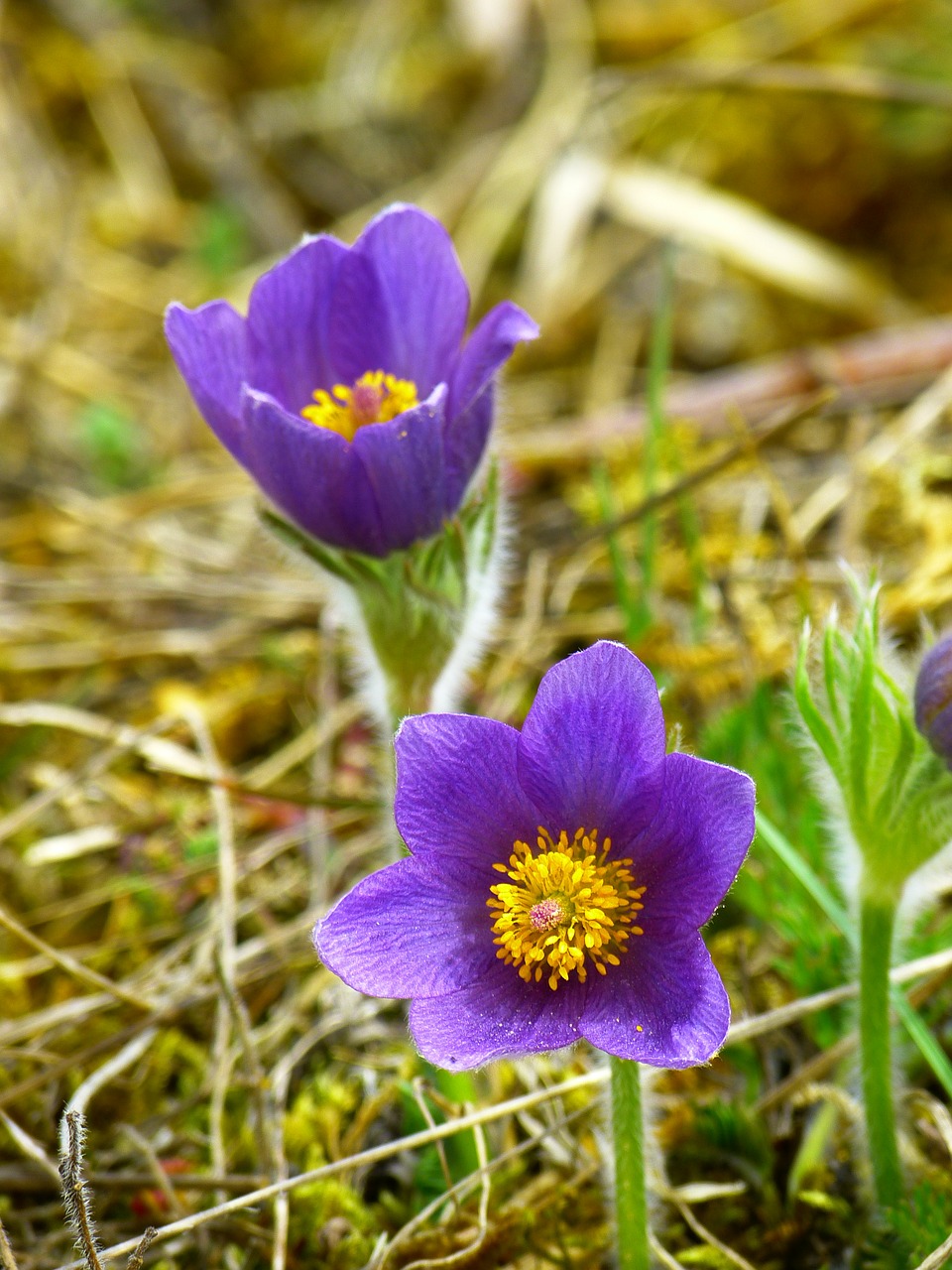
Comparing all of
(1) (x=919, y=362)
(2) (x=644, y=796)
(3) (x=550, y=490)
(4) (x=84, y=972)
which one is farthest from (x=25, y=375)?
(2) (x=644, y=796)

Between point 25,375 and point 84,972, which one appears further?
point 25,375

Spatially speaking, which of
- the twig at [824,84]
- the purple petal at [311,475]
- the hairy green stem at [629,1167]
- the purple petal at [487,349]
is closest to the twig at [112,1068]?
the hairy green stem at [629,1167]

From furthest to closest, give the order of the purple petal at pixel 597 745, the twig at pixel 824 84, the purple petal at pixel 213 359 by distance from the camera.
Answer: the twig at pixel 824 84 → the purple petal at pixel 213 359 → the purple petal at pixel 597 745

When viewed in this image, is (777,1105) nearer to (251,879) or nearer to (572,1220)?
(572,1220)

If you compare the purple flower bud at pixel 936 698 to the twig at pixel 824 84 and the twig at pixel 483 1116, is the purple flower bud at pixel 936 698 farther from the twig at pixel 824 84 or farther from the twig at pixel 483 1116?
the twig at pixel 824 84

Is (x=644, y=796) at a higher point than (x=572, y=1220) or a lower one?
higher

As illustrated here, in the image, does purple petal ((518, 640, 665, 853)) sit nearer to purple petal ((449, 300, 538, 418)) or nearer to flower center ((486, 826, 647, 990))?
flower center ((486, 826, 647, 990))
